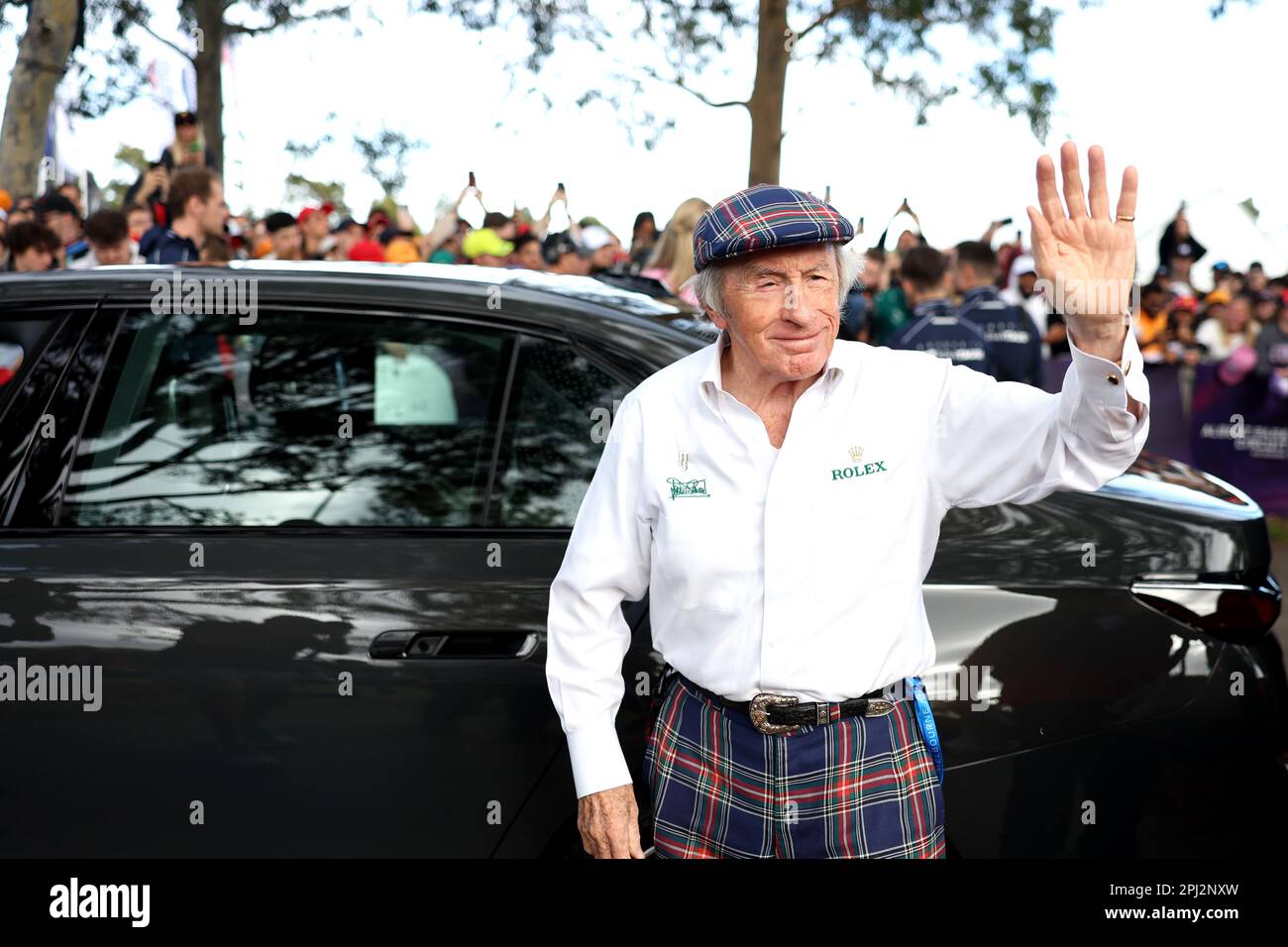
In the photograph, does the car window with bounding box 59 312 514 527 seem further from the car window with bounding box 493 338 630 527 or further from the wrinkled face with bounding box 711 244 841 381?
the wrinkled face with bounding box 711 244 841 381

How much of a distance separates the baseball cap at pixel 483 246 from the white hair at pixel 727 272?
766 cm

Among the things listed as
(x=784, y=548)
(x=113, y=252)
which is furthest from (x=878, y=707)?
(x=113, y=252)

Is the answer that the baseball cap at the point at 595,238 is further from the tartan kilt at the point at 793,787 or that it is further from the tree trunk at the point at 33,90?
the tartan kilt at the point at 793,787

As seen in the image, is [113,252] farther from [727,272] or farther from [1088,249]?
[1088,249]

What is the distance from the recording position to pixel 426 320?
294cm

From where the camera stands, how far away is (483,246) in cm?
998

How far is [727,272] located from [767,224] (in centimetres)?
12

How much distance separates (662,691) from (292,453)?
3.30ft

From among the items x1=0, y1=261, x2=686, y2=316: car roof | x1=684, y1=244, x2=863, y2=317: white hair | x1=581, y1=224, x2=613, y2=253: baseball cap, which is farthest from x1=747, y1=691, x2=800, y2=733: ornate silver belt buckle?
x1=581, y1=224, x2=613, y2=253: baseball cap

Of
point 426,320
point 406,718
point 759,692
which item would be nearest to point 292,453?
point 426,320

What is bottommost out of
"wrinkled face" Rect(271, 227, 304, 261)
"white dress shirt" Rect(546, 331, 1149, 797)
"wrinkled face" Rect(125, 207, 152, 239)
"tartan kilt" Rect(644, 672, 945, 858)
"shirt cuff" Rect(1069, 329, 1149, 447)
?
"tartan kilt" Rect(644, 672, 945, 858)

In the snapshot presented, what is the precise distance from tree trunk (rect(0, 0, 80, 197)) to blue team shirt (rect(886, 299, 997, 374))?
35.8 ft
